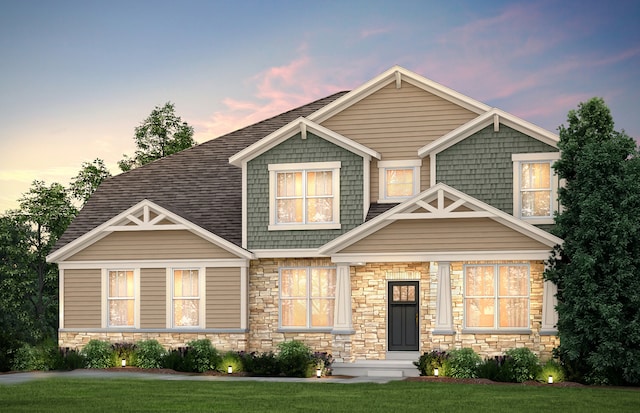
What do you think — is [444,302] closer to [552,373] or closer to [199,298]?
[552,373]

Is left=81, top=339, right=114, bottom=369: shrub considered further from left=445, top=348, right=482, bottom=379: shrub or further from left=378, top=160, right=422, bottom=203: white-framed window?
left=445, top=348, right=482, bottom=379: shrub

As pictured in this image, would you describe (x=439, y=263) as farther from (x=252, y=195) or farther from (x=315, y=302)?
(x=252, y=195)

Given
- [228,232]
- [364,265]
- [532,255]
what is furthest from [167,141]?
[532,255]

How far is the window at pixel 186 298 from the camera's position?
28.5 meters

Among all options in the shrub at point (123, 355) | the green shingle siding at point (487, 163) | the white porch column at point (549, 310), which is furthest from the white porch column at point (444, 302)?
the shrub at point (123, 355)

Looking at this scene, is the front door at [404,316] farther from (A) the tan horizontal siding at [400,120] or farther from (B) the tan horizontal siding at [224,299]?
(B) the tan horizontal siding at [224,299]

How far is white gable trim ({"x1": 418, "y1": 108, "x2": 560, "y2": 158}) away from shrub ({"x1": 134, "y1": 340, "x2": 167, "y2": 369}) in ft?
30.7

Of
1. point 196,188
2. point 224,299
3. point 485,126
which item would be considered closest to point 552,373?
point 485,126

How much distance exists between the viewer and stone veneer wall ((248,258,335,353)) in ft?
92.7

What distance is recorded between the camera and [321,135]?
92.6 ft

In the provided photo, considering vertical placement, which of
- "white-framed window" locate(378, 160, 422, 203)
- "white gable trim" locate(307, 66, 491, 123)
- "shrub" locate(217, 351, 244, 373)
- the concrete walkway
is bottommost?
the concrete walkway

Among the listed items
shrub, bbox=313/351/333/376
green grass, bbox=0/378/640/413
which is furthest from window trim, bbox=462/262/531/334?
shrub, bbox=313/351/333/376

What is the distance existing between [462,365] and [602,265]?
431 centimetres

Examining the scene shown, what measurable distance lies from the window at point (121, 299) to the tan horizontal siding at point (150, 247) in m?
0.62
